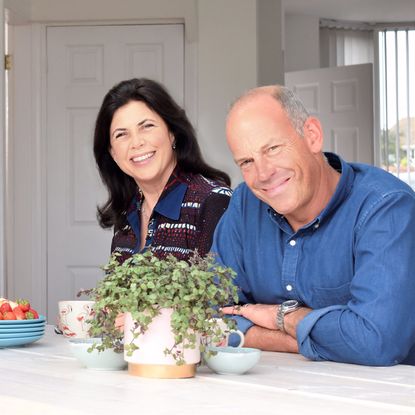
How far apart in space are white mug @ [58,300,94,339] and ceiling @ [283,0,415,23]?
6.88 m

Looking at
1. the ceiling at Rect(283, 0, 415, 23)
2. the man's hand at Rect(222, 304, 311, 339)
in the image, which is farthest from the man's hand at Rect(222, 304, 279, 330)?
the ceiling at Rect(283, 0, 415, 23)

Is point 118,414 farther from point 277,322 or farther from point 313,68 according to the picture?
point 313,68

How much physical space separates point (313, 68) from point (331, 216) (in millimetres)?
7246

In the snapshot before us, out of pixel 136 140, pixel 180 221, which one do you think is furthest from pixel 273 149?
pixel 136 140

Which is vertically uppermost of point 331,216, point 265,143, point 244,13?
point 244,13

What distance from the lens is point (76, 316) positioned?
2.10 m

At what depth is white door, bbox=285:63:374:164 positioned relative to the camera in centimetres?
813

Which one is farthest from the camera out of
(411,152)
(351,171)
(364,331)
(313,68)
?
(411,152)

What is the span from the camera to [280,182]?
2018 millimetres

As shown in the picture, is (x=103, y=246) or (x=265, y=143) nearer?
(x=265, y=143)

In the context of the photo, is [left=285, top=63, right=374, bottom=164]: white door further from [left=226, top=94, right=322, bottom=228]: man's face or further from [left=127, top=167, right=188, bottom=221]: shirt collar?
[left=226, top=94, right=322, bottom=228]: man's face

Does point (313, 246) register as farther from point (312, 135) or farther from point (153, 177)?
point (153, 177)

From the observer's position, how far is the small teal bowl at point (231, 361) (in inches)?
58.7

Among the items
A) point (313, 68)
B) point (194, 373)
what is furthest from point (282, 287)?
point (313, 68)
